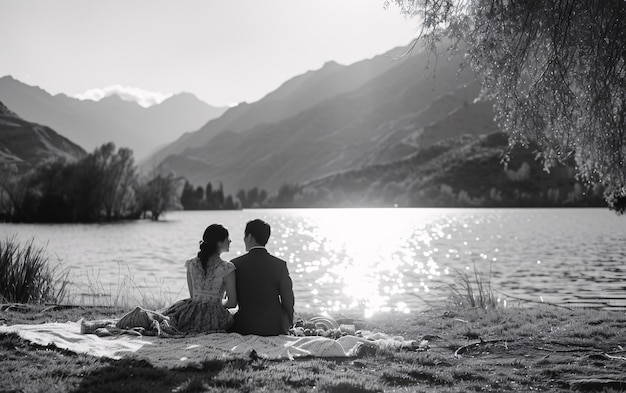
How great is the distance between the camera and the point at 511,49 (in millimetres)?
12352

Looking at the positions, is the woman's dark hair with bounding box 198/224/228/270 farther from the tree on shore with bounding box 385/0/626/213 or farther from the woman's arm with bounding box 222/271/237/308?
the tree on shore with bounding box 385/0/626/213

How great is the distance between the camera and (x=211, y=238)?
10.7 metres

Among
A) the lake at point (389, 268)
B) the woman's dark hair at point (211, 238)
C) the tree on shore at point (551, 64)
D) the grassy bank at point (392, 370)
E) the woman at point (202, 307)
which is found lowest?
the lake at point (389, 268)

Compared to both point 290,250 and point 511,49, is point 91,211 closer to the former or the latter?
point 290,250

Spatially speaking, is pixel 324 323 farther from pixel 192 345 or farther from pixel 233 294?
pixel 192 345

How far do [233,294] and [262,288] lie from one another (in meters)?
0.59

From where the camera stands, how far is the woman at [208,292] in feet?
35.6

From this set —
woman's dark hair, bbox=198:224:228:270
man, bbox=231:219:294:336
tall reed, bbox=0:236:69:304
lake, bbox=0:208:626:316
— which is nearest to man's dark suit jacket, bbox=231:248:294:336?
man, bbox=231:219:294:336

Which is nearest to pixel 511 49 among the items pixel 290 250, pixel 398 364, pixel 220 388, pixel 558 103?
pixel 558 103

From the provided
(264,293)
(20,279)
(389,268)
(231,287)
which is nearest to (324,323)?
(264,293)

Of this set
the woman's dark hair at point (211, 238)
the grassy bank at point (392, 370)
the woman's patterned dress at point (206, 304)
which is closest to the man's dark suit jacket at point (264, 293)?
the woman's patterned dress at point (206, 304)

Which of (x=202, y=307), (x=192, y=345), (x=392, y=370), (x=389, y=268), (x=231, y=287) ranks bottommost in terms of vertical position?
(x=389, y=268)

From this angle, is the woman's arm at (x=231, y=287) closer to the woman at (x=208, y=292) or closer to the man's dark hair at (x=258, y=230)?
the woman at (x=208, y=292)

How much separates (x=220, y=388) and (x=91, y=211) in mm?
125754
